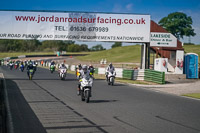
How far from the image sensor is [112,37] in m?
30.9

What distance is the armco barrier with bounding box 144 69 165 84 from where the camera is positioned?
2656 centimetres

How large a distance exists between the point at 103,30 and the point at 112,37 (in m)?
1.05

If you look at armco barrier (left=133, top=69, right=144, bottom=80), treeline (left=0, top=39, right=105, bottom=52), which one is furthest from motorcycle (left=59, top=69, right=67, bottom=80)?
treeline (left=0, top=39, right=105, bottom=52)

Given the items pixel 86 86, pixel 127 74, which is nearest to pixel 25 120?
pixel 86 86

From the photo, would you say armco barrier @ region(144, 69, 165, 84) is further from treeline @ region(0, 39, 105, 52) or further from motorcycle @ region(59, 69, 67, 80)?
treeline @ region(0, 39, 105, 52)

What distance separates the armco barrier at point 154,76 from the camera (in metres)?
26.6

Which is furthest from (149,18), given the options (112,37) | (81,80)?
(81,80)

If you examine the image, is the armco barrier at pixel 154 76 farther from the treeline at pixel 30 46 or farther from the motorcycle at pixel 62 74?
the treeline at pixel 30 46

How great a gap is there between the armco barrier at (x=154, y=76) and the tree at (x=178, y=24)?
8395 cm

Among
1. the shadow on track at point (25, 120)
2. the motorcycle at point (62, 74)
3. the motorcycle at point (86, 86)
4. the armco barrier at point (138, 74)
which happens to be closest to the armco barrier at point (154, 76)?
the armco barrier at point (138, 74)

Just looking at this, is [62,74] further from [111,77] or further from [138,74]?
[138,74]

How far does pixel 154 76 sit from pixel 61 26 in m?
9.51

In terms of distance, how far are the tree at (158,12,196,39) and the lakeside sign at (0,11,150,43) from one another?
8294cm

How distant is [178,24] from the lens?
112000 millimetres
